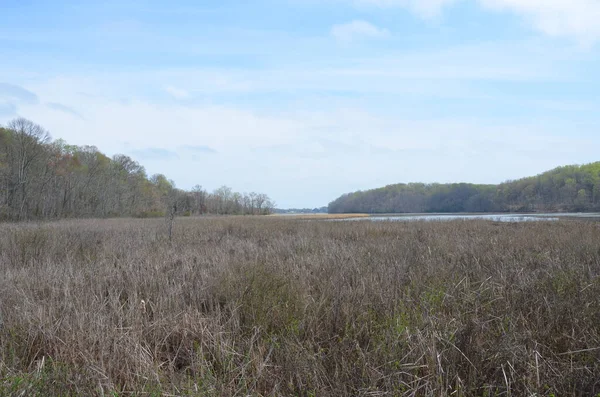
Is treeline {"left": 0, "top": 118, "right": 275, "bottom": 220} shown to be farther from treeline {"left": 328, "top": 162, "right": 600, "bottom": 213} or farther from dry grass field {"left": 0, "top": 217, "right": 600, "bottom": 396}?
treeline {"left": 328, "top": 162, "right": 600, "bottom": 213}

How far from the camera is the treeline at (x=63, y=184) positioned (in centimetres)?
3528

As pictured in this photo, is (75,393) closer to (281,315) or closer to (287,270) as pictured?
(281,315)

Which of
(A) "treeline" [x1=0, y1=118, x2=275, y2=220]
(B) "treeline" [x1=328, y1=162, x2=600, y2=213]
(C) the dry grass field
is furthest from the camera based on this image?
(B) "treeline" [x1=328, y1=162, x2=600, y2=213]

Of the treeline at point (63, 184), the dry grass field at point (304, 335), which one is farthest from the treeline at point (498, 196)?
the dry grass field at point (304, 335)

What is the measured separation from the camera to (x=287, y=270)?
A: 6.12m

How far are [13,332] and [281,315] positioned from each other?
2509mm

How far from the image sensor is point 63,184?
156ft

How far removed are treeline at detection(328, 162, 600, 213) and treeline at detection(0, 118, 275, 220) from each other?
210ft

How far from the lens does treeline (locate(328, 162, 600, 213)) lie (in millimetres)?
71812

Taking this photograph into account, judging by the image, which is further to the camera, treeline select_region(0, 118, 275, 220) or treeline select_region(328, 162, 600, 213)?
treeline select_region(328, 162, 600, 213)

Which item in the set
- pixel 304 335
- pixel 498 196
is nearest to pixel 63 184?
pixel 304 335

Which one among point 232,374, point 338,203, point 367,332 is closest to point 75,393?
point 232,374

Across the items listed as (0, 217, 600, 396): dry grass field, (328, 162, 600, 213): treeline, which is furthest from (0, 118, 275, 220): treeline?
(328, 162, 600, 213): treeline

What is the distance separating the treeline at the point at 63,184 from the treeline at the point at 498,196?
63942 millimetres
